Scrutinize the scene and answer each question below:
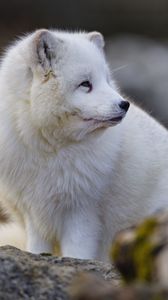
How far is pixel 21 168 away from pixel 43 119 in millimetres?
433

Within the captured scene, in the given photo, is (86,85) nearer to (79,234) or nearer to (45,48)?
(45,48)

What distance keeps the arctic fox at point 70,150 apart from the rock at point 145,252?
264 cm

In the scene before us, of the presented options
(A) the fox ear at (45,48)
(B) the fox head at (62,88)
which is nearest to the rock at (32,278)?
(B) the fox head at (62,88)

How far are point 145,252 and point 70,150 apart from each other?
10.5 feet

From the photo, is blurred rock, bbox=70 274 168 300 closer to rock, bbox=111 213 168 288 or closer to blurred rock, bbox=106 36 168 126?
rock, bbox=111 213 168 288

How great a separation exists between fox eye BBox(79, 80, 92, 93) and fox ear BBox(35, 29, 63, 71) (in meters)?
0.24

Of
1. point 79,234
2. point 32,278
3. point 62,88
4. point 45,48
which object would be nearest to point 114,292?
point 32,278

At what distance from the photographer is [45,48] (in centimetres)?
577

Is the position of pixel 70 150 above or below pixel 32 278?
above

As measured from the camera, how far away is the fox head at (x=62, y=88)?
5.65 m

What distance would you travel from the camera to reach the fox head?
5648 mm

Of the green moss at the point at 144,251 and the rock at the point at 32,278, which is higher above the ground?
the rock at the point at 32,278

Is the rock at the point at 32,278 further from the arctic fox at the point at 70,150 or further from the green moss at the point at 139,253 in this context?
the arctic fox at the point at 70,150

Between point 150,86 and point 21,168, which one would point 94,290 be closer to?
point 21,168
